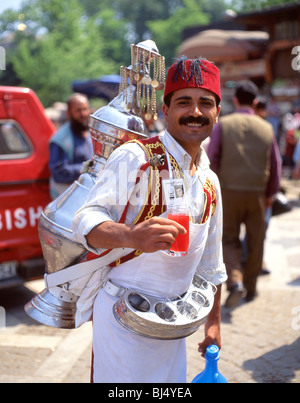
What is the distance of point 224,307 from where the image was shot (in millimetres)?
5324

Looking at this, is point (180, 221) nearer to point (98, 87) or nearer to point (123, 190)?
point (123, 190)

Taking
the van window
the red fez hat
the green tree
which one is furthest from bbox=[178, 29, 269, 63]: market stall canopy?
the green tree

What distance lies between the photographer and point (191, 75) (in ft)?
6.84

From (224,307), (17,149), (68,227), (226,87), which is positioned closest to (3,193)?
(17,149)

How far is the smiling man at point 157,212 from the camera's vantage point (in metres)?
2.01

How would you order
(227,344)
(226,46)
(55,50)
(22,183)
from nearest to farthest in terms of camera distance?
(227,344) < (22,183) < (226,46) < (55,50)

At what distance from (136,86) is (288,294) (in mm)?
3993

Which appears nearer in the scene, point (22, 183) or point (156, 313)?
point (156, 313)

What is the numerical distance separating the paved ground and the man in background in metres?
1.34

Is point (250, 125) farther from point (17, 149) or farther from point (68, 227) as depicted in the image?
point (68, 227)

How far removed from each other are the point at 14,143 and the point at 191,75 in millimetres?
3714

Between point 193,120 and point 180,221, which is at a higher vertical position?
point 193,120

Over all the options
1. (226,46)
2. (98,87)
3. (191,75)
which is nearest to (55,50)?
(226,46)
